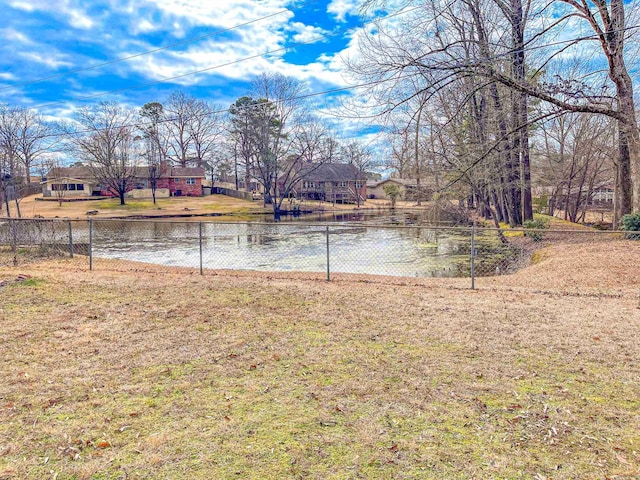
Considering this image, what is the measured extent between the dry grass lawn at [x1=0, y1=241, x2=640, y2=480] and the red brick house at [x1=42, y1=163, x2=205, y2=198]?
159 feet

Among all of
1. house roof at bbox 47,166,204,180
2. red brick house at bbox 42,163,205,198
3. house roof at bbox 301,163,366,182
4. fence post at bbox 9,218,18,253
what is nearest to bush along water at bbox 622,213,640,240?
fence post at bbox 9,218,18,253

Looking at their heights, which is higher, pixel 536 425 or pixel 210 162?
pixel 210 162

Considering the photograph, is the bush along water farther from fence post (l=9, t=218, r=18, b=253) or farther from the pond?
fence post (l=9, t=218, r=18, b=253)

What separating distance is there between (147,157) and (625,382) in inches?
2096

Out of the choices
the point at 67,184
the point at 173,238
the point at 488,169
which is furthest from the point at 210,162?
the point at 488,169

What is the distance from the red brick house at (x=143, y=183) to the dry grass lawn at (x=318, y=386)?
48353mm

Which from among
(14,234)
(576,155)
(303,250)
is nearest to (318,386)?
(14,234)

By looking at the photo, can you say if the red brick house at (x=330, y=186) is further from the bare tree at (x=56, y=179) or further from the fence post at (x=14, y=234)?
the fence post at (x=14, y=234)

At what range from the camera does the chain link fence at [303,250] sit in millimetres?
11141

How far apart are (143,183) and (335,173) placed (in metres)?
25.9

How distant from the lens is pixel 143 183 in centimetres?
5416

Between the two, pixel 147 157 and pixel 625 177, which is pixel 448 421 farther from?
pixel 147 157

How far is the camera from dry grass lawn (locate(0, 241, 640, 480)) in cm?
248

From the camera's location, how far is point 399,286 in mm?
7574
